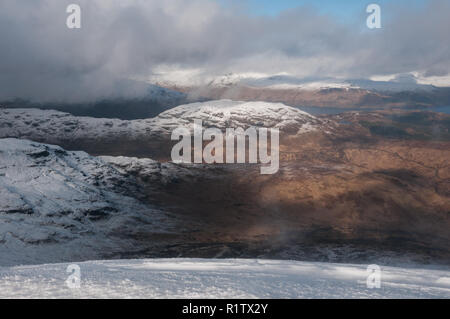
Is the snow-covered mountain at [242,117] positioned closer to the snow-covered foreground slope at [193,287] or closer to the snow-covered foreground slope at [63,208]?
the snow-covered foreground slope at [63,208]

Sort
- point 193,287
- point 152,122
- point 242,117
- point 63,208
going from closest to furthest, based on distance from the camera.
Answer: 1. point 193,287
2. point 63,208
3. point 152,122
4. point 242,117

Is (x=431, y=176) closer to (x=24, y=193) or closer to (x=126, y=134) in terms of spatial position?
(x=24, y=193)

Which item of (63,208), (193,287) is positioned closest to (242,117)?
(63,208)

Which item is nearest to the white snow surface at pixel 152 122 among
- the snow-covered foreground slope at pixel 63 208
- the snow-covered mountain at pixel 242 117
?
the snow-covered mountain at pixel 242 117

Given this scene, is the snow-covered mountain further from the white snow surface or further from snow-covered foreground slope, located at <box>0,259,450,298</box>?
snow-covered foreground slope, located at <box>0,259,450,298</box>

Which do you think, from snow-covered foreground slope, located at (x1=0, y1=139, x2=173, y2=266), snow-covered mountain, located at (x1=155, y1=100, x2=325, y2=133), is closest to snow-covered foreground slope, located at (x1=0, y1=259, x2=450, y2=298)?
snow-covered foreground slope, located at (x1=0, y1=139, x2=173, y2=266)

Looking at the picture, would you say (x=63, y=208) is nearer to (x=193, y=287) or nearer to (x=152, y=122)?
(x=193, y=287)
